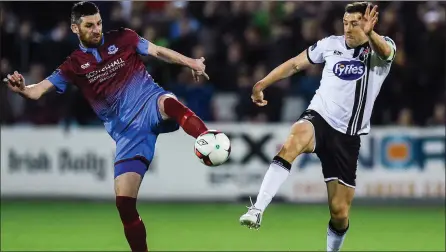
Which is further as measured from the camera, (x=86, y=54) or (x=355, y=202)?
(x=355, y=202)

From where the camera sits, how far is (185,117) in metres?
8.16

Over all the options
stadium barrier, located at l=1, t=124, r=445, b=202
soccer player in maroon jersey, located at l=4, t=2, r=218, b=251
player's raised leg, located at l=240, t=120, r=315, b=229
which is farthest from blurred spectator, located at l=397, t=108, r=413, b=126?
soccer player in maroon jersey, located at l=4, t=2, r=218, b=251

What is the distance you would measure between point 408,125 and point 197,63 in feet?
25.2

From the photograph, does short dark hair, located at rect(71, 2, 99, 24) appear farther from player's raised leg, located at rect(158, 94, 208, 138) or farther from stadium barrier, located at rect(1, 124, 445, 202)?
stadium barrier, located at rect(1, 124, 445, 202)

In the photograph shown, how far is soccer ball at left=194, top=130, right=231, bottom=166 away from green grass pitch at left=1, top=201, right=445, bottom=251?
312 cm

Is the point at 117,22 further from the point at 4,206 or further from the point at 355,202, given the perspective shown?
the point at 355,202

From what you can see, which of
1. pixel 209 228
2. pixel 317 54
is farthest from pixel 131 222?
pixel 209 228

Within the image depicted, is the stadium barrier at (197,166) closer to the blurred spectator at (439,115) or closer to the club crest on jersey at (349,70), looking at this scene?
the blurred spectator at (439,115)

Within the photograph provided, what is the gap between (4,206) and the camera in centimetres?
1485

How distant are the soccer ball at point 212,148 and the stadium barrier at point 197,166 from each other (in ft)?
23.8

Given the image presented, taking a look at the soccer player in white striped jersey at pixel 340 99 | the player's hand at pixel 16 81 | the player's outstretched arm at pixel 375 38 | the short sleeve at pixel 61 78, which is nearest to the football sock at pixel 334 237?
the soccer player in white striped jersey at pixel 340 99

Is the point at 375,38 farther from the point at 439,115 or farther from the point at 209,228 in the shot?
the point at 439,115

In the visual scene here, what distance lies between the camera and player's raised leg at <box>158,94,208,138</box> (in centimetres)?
806

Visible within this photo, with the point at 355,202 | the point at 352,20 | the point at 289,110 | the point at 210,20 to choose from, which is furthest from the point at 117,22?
the point at 352,20
